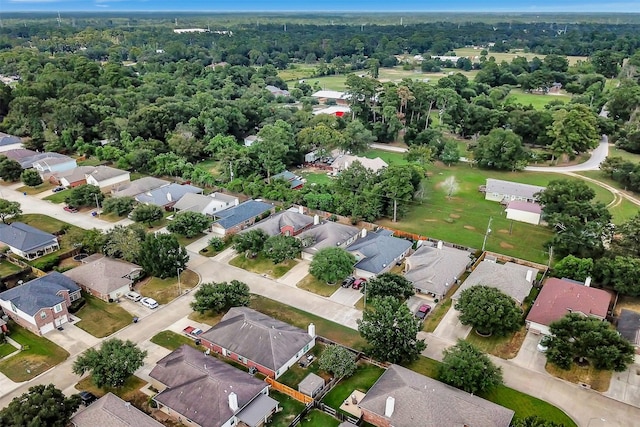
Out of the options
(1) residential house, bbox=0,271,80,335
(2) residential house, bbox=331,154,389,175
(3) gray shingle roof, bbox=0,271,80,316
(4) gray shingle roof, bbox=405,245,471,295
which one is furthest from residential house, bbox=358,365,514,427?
(2) residential house, bbox=331,154,389,175

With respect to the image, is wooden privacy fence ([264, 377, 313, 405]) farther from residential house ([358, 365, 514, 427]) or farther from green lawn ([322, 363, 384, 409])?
residential house ([358, 365, 514, 427])

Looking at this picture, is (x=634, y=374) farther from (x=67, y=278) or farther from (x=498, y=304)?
(x=67, y=278)

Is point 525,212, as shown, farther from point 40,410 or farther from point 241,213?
point 40,410

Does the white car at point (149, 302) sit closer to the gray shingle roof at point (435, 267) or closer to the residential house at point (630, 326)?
the gray shingle roof at point (435, 267)

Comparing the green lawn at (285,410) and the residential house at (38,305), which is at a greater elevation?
the residential house at (38,305)

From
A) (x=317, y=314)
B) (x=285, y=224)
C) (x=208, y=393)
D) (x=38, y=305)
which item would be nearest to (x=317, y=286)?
(x=317, y=314)

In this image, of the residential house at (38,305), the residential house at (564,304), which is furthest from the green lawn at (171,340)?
the residential house at (564,304)
